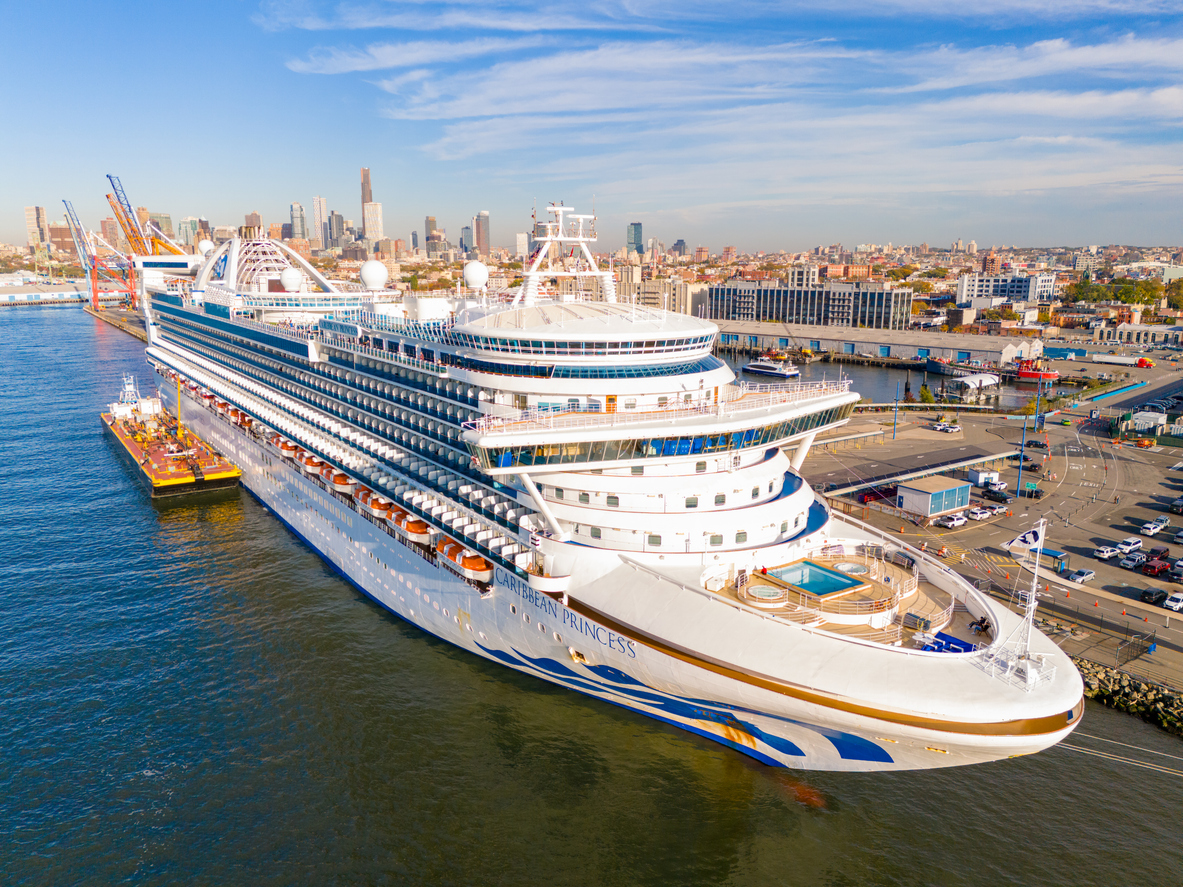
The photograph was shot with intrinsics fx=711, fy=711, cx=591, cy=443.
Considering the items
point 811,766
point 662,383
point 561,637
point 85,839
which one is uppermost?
point 662,383

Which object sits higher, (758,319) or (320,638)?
(758,319)

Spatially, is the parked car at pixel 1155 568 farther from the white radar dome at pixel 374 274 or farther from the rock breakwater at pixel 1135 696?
→ the white radar dome at pixel 374 274

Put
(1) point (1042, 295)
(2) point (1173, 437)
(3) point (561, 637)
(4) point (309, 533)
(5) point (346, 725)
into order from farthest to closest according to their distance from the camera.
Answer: (1) point (1042, 295)
(2) point (1173, 437)
(4) point (309, 533)
(5) point (346, 725)
(3) point (561, 637)

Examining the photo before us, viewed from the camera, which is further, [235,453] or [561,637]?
[235,453]

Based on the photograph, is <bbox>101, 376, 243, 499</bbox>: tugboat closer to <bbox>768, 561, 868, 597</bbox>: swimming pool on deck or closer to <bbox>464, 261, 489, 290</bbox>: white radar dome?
<bbox>464, 261, 489, 290</bbox>: white radar dome

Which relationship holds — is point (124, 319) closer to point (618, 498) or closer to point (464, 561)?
point (464, 561)

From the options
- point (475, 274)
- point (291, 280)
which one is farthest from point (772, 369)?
point (475, 274)

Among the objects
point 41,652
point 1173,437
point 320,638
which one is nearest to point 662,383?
point 320,638

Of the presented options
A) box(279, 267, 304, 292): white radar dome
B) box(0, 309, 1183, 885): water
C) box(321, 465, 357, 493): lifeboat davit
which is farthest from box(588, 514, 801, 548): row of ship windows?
box(279, 267, 304, 292): white radar dome

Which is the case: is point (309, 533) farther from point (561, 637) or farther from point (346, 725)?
point (561, 637)
